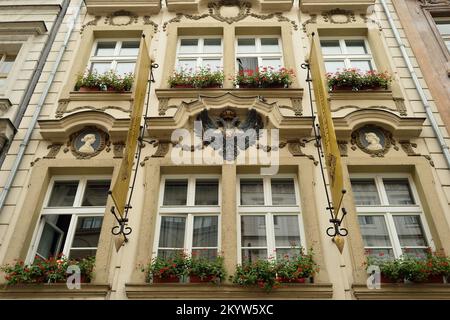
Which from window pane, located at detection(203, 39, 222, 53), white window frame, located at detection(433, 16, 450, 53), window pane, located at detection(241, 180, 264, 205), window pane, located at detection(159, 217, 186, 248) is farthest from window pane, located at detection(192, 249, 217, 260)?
white window frame, located at detection(433, 16, 450, 53)

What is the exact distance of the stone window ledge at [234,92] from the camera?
846 centimetres

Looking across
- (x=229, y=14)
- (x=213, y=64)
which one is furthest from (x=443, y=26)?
(x=213, y=64)

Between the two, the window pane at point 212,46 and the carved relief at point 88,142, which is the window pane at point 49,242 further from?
the window pane at point 212,46

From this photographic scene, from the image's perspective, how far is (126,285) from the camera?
6.12 m

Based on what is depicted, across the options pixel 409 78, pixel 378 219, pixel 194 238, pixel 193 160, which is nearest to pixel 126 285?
pixel 194 238

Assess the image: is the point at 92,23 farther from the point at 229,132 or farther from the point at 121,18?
the point at 229,132

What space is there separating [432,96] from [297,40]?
120 inches

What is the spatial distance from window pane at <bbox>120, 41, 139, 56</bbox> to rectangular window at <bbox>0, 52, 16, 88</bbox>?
244 centimetres

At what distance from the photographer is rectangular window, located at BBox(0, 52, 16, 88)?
367 inches

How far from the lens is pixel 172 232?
23.0ft

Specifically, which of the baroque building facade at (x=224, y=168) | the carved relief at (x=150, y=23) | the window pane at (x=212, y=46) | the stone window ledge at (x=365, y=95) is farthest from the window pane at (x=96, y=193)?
the stone window ledge at (x=365, y=95)

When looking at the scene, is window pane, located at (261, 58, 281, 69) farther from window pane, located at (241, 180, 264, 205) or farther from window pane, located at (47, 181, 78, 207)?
window pane, located at (47, 181, 78, 207)

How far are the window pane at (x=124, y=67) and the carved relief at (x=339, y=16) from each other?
15.0 feet
